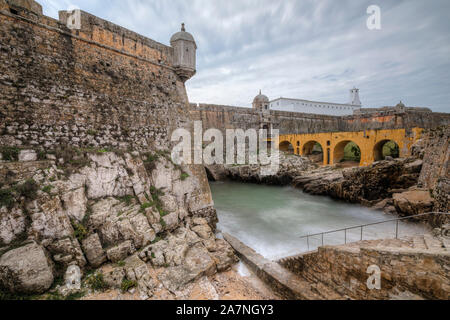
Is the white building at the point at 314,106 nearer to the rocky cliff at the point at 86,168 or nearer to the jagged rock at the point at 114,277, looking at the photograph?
the rocky cliff at the point at 86,168

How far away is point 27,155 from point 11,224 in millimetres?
1875

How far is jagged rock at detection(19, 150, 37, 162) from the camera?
4.97 m

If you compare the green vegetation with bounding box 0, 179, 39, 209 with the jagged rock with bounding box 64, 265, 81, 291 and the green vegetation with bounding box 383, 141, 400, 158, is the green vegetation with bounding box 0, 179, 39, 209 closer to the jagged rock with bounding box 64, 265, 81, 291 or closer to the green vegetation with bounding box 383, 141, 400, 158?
the jagged rock with bounding box 64, 265, 81, 291

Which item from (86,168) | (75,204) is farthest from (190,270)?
(86,168)

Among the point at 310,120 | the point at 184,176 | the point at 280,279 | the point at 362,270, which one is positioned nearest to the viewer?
the point at 362,270

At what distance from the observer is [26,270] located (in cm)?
372

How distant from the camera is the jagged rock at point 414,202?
7763 mm

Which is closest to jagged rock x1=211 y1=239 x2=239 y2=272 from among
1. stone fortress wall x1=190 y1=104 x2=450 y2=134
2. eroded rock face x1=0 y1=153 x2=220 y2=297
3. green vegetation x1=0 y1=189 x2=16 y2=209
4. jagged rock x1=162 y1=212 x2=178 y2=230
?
eroded rock face x1=0 y1=153 x2=220 y2=297

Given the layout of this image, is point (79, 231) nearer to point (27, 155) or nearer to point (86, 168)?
point (86, 168)

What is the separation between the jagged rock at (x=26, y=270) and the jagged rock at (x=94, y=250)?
0.81 metres

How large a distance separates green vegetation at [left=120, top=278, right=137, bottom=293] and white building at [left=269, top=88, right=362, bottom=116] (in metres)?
37.6

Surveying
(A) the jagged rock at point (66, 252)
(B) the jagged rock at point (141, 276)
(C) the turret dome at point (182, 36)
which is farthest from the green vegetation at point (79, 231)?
(C) the turret dome at point (182, 36)

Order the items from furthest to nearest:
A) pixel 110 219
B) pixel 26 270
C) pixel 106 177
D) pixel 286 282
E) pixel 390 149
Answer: pixel 390 149 → pixel 106 177 → pixel 110 219 → pixel 286 282 → pixel 26 270
